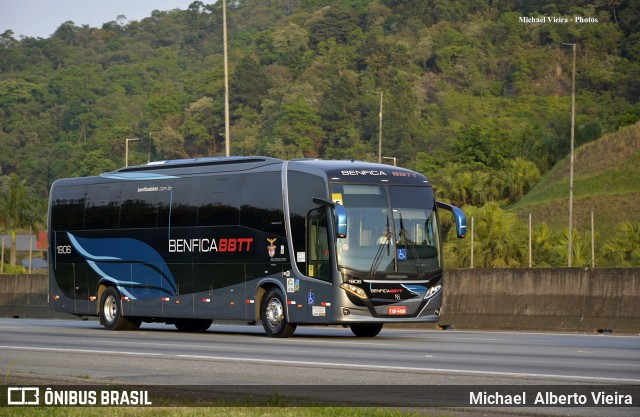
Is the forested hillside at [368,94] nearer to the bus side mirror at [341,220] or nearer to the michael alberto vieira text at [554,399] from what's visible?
the bus side mirror at [341,220]

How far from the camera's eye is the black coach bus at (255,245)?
24.9 metres

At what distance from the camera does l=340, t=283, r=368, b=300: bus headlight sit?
24.6 m

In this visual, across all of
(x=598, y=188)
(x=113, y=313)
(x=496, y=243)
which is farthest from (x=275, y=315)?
(x=598, y=188)

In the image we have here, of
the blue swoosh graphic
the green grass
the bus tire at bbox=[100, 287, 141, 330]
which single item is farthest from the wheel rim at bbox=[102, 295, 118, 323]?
the green grass

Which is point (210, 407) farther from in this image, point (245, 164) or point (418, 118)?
point (418, 118)

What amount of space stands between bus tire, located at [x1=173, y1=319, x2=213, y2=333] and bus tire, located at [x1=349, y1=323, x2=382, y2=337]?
4.85 metres

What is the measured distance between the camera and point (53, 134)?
180 meters

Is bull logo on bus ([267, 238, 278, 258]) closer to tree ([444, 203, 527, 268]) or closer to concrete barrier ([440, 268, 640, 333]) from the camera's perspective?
concrete barrier ([440, 268, 640, 333])

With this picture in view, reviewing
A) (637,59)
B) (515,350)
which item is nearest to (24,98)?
(637,59)

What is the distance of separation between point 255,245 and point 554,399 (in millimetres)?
13931

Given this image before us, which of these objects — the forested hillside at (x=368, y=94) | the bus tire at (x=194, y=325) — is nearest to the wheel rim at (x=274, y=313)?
the bus tire at (x=194, y=325)

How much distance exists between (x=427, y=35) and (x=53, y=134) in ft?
176

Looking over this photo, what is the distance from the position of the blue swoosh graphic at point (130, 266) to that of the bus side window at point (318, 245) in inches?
182

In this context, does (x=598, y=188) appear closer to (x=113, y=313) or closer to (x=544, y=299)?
(x=544, y=299)
